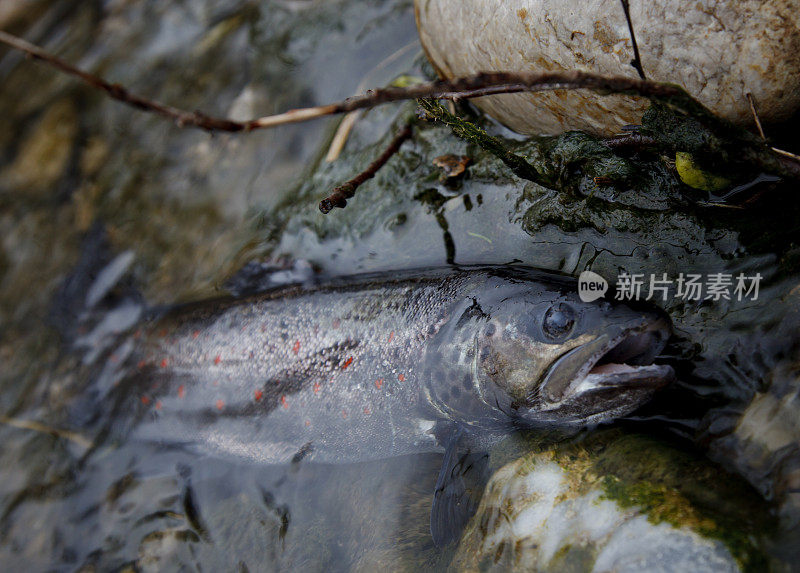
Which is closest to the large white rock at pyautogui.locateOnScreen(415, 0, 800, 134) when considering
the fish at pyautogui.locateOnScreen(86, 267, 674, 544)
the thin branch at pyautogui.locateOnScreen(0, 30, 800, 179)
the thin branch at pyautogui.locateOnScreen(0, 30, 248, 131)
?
the thin branch at pyautogui.locateOnScreen(0, 30, 800, 179)

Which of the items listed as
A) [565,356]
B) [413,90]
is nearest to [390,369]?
[565,356]

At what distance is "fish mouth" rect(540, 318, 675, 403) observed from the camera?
8.43ft

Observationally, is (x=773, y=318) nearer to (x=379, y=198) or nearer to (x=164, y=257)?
(x=379, y=198)

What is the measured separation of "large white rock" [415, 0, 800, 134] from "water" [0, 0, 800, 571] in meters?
0.32

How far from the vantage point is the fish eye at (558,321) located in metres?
2.71

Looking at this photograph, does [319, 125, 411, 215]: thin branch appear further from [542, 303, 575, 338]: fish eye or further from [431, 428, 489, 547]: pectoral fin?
[431, 428, 489, 547]: pectoral fin

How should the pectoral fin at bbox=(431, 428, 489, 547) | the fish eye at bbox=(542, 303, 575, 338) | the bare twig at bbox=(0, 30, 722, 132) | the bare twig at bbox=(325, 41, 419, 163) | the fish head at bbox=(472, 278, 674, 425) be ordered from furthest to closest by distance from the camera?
the bare twig at bbox=(325, 41, 419, 163) → the pectoral fin at bbox=(431, 428, 489, 547) → the fish eye at bbox=(542, 303, 575, 338) → the fish head at bbox=(472, 278, 674, 425) → the bare twig at bbox=(0, 30, 722, 132)

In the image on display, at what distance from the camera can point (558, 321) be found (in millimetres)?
2721

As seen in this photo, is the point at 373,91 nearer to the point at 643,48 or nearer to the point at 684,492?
the point at 643,48

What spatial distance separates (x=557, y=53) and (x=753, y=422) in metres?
A: 1.93

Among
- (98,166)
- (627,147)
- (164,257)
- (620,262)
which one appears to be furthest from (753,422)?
(98,166)

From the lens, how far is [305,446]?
3.59 meters

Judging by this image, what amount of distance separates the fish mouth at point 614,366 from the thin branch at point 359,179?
1.50 m

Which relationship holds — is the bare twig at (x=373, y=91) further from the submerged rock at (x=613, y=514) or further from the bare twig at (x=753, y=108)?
the submerged rock at (x=613, y=514)
